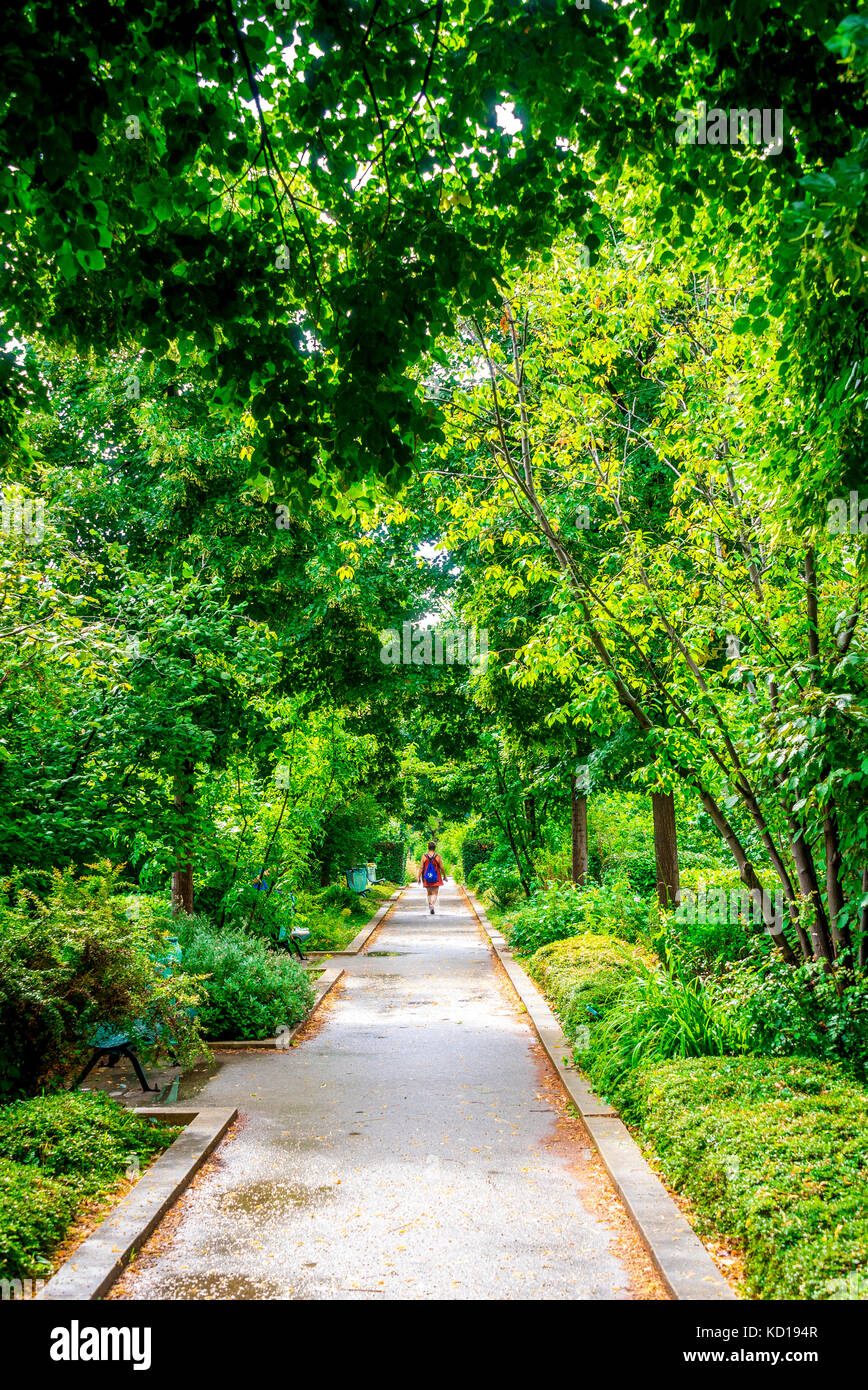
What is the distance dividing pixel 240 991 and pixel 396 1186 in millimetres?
4405

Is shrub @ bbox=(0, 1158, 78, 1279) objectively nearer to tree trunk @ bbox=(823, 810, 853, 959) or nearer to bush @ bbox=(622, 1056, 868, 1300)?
bush @ bbox=(622, 1056, 868, 1300)

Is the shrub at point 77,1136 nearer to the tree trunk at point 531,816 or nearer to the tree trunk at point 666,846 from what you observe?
the tree trunk at point 666,846

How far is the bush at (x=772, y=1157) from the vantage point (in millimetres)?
3773

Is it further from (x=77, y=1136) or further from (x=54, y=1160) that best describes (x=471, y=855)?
(x=54, y=1160)

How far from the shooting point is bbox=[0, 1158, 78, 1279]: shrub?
13.3 ft

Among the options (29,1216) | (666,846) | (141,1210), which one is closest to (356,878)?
(666,846)

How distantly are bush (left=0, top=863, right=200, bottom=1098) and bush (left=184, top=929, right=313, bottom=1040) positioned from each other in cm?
195

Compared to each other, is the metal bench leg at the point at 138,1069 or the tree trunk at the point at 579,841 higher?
the tree trunk at the point at 579,841

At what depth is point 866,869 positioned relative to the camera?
6.25m

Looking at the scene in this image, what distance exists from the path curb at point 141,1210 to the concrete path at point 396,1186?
0.10m

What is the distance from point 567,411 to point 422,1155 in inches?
241

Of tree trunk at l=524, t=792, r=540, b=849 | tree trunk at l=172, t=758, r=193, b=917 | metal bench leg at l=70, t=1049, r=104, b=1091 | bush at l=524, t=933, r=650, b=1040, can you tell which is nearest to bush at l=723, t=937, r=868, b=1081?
bush at l=524, t=933, r=650, b=1040

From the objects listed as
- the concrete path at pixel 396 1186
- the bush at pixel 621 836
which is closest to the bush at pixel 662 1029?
the concrete path at pixel 396 1186
